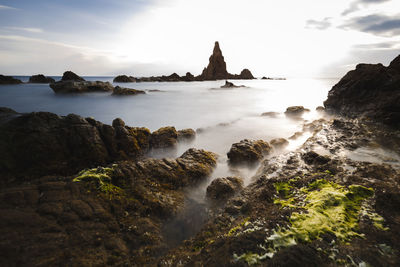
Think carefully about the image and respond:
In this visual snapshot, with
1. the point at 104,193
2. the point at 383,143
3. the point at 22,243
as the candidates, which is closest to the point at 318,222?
the point at 104,193

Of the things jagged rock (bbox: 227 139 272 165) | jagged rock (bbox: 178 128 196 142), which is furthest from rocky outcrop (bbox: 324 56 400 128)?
jagged rock (bbox: 178 128 196 142)

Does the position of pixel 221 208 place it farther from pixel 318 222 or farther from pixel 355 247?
pixel 355 247

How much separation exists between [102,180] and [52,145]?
10.1 feet

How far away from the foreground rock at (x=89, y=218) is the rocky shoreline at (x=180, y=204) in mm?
19

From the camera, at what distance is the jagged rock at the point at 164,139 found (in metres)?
9.62

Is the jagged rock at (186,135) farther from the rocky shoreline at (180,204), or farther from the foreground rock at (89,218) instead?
the foreground rock at (89,218)

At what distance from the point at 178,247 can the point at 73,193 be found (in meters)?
2.77

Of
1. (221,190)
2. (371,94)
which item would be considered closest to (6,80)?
(221,190)

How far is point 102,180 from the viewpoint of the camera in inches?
192

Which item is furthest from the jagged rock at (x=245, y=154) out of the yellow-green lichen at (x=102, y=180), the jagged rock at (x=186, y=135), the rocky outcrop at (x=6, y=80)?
the rocky outcrop at (x=6, y=80)

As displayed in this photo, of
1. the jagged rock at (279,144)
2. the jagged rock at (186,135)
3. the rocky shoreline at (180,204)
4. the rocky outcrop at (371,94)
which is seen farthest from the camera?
the jagged rock at (186,135)

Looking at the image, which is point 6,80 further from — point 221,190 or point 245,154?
point 221,190

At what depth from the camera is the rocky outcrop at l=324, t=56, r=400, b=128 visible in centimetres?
959

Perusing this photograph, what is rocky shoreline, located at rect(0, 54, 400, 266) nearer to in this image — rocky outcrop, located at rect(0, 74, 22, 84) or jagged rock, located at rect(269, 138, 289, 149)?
jagged rock, located at rect(269, 138, 289, 149)
